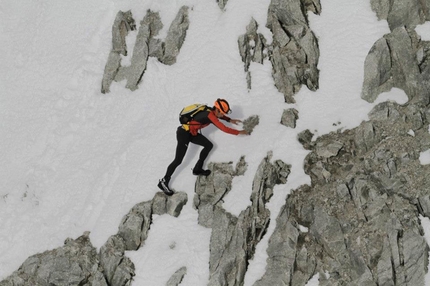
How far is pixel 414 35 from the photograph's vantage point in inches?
579

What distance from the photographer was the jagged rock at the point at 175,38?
1861cm

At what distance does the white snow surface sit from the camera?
532 inches

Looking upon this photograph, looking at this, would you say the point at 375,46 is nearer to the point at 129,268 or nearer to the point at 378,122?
the point at 378,122

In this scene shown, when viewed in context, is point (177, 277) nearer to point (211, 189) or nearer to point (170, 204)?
point (170, 204)

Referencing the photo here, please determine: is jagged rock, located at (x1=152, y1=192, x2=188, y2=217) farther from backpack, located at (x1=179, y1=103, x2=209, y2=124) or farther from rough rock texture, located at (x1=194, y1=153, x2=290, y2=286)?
backpack, located at (x1=179, y1=103, x2=209, y2=124)

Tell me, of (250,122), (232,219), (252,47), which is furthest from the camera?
(252,47)

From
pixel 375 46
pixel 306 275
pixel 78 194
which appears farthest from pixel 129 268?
pixel 375 46

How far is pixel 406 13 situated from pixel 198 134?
338 inches

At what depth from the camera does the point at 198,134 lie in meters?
14.0

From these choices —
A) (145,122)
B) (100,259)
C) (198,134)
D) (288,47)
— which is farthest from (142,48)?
(100,259)

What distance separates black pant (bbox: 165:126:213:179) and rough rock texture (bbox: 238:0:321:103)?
3.40 metres

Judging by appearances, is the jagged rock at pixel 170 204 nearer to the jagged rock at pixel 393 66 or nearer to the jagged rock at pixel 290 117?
the jagged rock at pixel 290 117

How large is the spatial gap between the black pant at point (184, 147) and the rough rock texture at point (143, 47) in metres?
5.49

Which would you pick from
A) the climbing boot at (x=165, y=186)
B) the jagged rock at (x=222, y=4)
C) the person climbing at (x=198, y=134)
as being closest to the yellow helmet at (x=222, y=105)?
the person climbing at (x=198, y=134)
